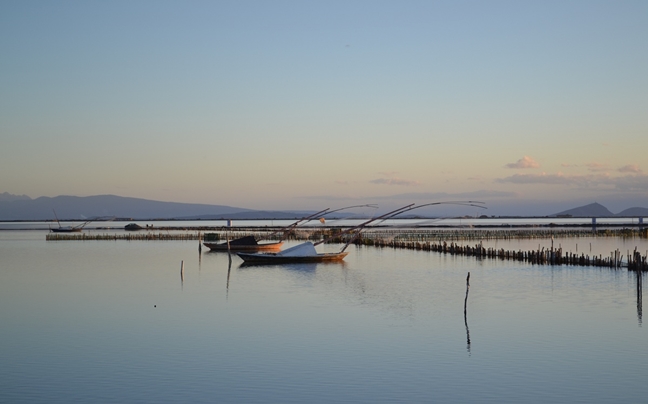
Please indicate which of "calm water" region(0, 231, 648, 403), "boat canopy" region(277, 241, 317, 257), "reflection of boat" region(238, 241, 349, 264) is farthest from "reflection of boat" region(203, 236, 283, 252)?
"calm water" region(0, 231, 648, 403)

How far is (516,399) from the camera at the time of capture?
12594 millimetres

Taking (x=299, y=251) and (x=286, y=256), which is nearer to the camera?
(x=286, y=256)

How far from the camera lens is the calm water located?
13.3m

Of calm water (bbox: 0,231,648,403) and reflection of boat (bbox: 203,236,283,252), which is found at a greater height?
reflection of boat (bbox: 203,236,283,252)

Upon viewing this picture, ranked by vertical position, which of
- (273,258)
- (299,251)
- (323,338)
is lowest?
(323,338)

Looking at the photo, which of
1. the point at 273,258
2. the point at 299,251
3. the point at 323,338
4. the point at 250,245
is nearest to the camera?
the point at 323,338

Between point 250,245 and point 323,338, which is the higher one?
point 250,245

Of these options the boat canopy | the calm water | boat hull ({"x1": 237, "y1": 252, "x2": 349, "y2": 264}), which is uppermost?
the boat canopy

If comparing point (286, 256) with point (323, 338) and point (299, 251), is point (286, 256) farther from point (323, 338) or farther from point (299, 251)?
point (323, 338)

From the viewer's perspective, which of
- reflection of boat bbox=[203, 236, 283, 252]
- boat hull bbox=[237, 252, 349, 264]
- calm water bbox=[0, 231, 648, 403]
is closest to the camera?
calm water bbox=[0, 231, 648, 403]

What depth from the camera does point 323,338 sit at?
18.2m

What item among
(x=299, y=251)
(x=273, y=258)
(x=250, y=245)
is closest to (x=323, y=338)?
(x=273, y=258)

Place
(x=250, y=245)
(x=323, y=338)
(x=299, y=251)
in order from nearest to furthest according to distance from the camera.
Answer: (x=323, y=338)
(x=299, y=251)
(x=250, y=245)

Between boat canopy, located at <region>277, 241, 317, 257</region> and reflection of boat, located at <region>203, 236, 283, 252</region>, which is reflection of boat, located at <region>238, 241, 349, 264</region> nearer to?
boat canopy, located at <region>277, 241, 317, 257</region>
